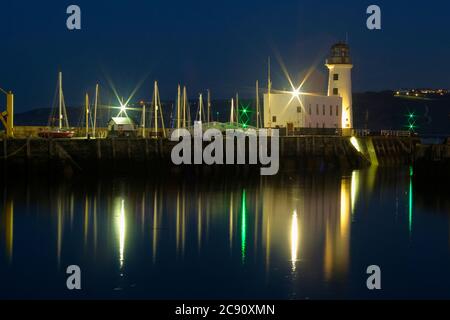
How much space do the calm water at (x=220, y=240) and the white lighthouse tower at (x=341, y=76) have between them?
89.8 ft

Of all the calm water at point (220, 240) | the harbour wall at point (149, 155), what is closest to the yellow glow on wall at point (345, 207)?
the calm water at point (220, 240)

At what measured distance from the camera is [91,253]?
87.0 feet

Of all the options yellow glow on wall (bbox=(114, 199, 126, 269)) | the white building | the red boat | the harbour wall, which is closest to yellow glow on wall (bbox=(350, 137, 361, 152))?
the harbour wall

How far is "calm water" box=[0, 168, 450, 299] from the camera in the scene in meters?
22.5

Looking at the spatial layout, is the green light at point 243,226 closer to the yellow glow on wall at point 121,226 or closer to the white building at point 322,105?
the yellow glow on wall at point 121,226

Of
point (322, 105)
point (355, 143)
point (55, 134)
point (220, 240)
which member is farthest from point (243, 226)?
point (322, 105)

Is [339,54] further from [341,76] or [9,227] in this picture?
[9,227]

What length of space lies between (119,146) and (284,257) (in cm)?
2775

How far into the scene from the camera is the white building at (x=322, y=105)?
A: 6825cm

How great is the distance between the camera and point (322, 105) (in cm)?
7062

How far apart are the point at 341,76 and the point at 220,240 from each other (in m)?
47.4

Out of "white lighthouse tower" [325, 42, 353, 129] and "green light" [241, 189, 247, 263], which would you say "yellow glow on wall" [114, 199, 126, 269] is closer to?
"green light" [241, 189, 247, 263]
